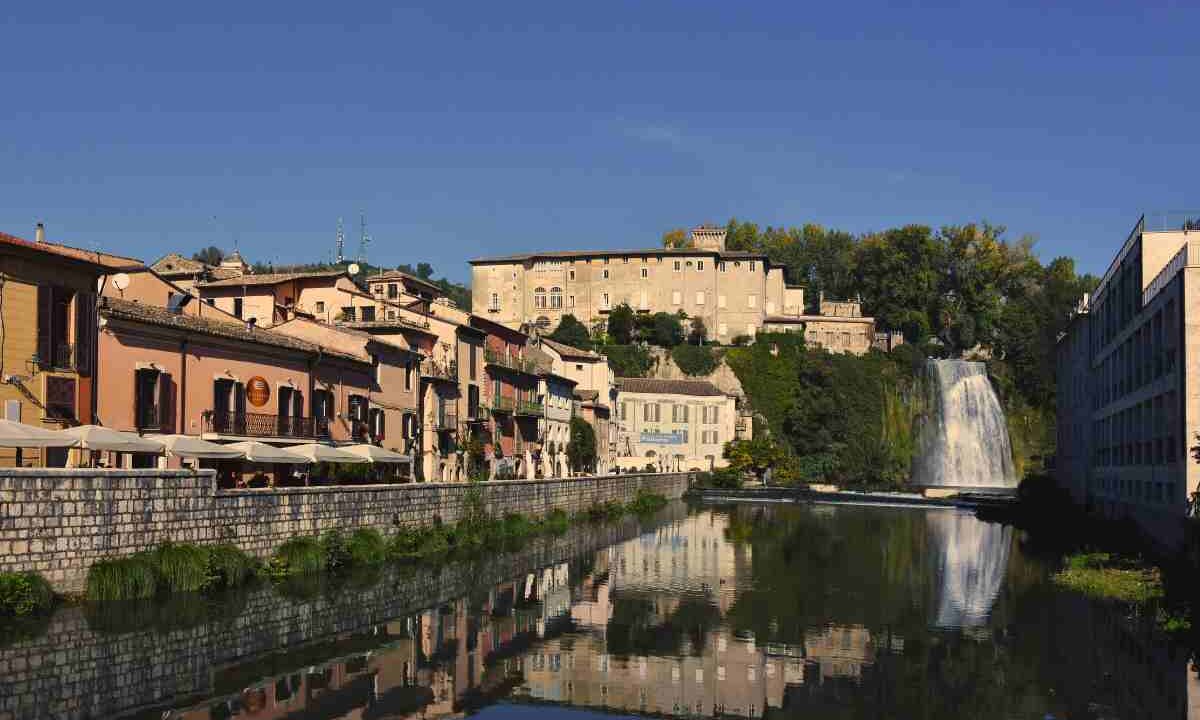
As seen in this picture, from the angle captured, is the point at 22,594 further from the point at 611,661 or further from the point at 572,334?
the point at 572,334

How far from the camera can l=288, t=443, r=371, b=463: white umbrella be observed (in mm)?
32781

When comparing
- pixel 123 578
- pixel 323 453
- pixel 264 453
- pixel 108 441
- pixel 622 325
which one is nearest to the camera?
pixel 123 578

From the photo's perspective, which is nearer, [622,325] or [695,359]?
[695,359]

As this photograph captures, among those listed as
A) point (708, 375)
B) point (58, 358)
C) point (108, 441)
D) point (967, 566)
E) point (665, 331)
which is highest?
point (665, 331)

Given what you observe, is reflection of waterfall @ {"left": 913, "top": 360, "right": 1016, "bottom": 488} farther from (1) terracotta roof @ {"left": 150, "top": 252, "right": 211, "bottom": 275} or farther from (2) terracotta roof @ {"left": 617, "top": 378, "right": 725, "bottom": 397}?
(1) terracotta roof @ {"left": 150, "top": 252, "right": 211, "bottom": 275}

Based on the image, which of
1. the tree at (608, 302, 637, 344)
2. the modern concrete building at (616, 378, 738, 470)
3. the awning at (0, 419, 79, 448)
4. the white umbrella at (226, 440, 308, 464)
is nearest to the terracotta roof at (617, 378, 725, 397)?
the modern concrete building at (616, 378, 738, 470)

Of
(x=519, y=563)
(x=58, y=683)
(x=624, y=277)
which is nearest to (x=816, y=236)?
(x=624, y=277)

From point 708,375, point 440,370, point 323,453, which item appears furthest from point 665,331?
point 323,453

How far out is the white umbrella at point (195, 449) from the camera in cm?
2766

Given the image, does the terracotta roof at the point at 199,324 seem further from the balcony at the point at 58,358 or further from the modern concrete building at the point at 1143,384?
the modern concrete building at the point at 1143,384

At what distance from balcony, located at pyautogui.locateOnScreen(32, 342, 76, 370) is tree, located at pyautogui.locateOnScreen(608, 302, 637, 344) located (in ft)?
274

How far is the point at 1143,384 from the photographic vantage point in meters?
38.2

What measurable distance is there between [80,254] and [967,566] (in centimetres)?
2596

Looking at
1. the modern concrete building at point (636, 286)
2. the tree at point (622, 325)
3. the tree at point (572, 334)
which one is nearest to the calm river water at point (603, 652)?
the tree at point (572, 334)
